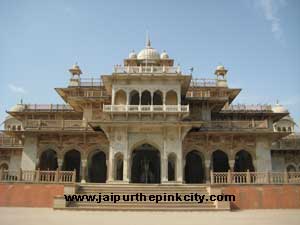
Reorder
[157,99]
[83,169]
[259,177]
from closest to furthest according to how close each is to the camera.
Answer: [259,177] → [83,169] → [157,99]

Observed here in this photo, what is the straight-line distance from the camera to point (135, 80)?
27.2 meters

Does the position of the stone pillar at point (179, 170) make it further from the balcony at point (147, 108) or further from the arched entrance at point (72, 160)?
the arched entrance at point (72, 160)

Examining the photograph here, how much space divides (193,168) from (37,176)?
13.7 meters

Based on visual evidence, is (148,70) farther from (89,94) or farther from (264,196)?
(264,196)

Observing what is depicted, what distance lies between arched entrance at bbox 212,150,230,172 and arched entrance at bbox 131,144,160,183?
5.22 meters

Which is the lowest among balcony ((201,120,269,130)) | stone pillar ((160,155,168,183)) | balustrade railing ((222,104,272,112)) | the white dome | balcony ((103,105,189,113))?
stone pillar ((160,155,168,183))

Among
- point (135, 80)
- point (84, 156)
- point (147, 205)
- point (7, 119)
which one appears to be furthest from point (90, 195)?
point (7, 119)

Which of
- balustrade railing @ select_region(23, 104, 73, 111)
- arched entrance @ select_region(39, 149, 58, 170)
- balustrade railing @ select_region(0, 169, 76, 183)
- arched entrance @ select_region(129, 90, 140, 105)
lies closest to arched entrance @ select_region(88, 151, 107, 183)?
arched entrance @ select_region(39, 149, 58, 170)

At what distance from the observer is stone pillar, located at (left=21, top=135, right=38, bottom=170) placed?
2825cm

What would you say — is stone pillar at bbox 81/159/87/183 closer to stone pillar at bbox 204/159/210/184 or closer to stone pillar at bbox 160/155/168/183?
stone pillar at bbox 160/155/168/183

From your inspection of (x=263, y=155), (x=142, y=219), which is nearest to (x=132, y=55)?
(x=263, y=155)

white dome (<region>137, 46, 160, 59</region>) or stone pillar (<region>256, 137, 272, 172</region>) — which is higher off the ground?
white dome (<region>137, 46, 160, 59</region>)

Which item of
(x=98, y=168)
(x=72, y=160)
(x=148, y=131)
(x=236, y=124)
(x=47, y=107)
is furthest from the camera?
(x=47, y=107)

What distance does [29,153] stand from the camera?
93.0 ft
